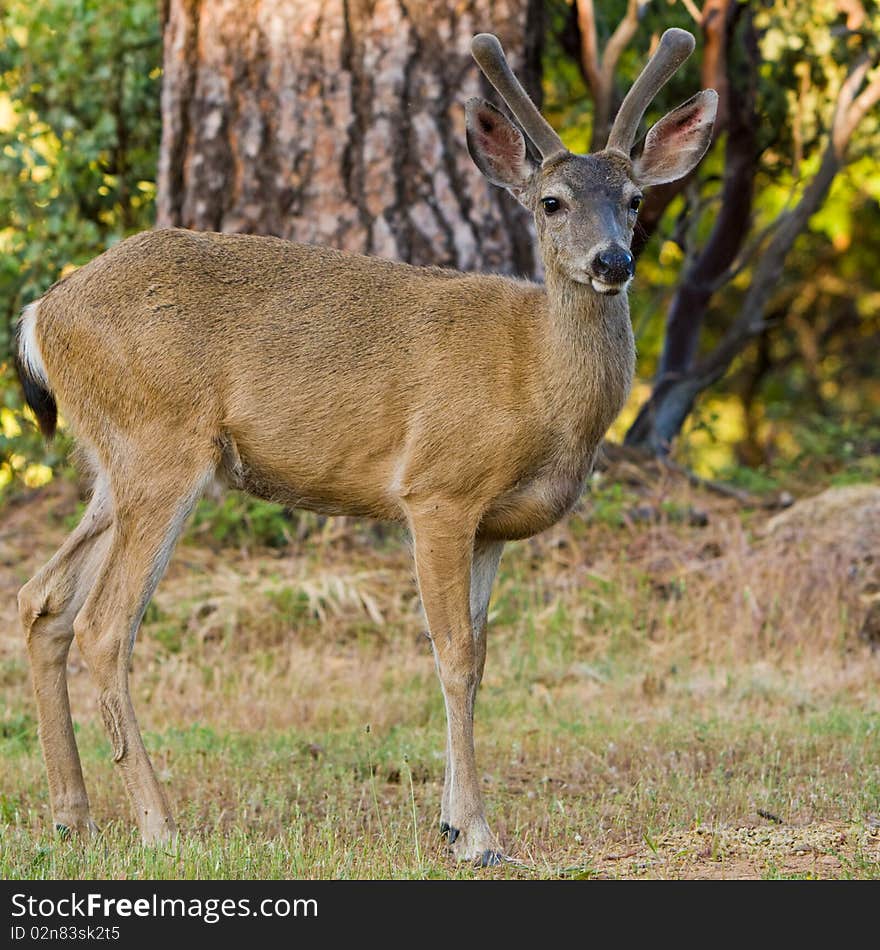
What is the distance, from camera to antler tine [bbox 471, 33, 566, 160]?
6090mm

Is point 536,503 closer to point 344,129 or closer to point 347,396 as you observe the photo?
point 347,396

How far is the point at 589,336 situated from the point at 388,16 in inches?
178

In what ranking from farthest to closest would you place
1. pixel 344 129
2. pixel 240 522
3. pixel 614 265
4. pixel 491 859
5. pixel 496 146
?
pixel 240 522, pixel 344 129, pixel 496 146, pixel 614 265, pixel 491 859

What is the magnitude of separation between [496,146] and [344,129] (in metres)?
3.71

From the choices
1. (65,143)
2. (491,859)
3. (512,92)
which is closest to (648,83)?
(512,92)

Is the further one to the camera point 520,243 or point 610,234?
point 520,243

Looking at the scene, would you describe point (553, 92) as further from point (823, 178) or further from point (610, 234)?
point (610, 234)

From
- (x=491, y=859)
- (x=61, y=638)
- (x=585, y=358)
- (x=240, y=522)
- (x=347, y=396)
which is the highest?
(x=585, y=358)

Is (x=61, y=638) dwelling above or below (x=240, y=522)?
above

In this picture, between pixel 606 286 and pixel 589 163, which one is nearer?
pixel 606 286

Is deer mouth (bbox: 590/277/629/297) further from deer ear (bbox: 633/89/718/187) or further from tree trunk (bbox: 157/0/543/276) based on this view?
tree trunk (bbox: 157/0/543/276)

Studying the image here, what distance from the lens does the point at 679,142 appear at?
6.50 m

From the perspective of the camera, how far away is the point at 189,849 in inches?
207
